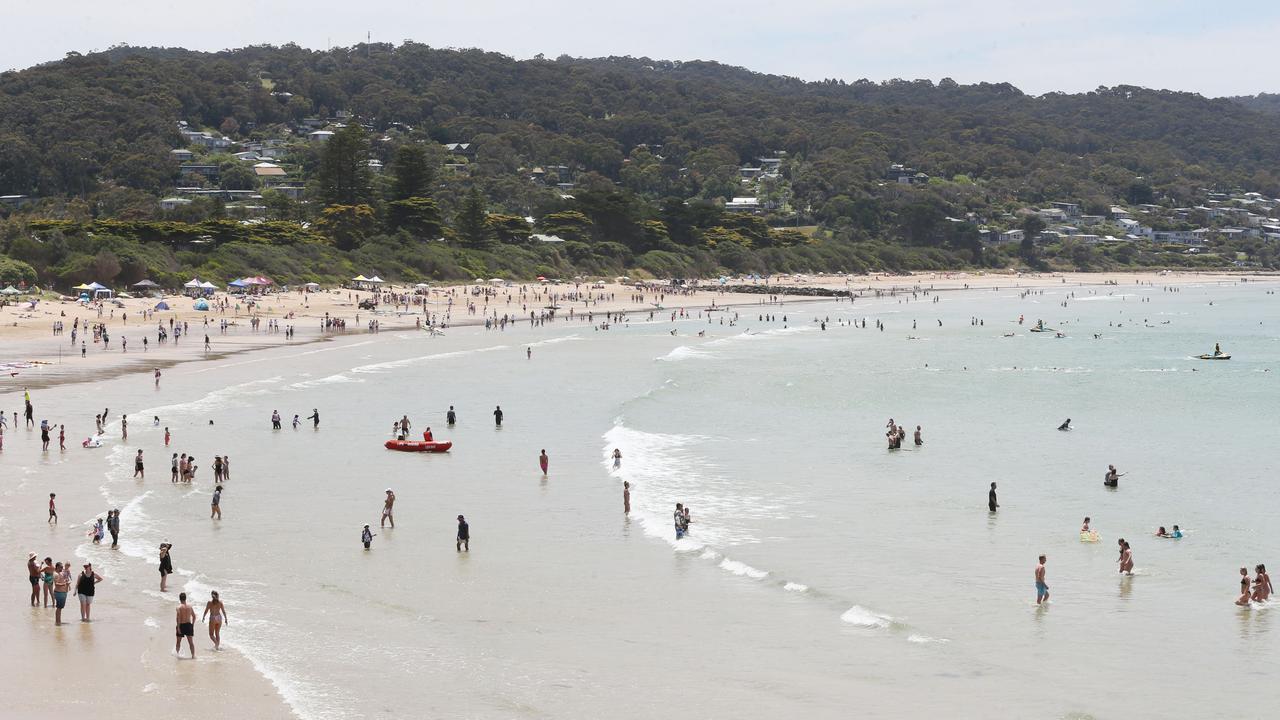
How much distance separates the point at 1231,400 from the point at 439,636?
37.5 meters

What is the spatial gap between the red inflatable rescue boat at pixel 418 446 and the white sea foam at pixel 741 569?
12.1 meters

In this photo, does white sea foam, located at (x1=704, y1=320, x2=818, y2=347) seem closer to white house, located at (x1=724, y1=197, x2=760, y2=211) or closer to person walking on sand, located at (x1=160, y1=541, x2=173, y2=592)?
person walking on sand, located at (x1=160, y1=541, x2=173, y2=592)

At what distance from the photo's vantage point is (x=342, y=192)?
353ft

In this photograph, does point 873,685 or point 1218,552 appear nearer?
point 873,685

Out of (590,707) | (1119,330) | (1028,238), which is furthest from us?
(1028,238)

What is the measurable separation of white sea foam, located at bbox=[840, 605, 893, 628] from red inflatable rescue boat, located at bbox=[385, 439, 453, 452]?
15.4m

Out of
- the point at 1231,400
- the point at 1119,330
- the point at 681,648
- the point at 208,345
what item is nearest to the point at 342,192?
the point at 208,345

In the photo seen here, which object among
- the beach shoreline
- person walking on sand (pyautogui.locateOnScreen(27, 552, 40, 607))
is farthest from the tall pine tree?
person walking on sand (pyautogui.locateOnScreen(27, 552, 40, 607))

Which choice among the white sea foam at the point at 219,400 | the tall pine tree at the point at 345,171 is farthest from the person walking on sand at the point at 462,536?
the tall pine tree at the point at 345,171

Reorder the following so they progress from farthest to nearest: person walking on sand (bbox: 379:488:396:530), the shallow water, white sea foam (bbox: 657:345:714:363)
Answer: white sea foam (bbox: 657:345:714:363), person walking on sand (bbox: 379:488:396:530), the shallow water

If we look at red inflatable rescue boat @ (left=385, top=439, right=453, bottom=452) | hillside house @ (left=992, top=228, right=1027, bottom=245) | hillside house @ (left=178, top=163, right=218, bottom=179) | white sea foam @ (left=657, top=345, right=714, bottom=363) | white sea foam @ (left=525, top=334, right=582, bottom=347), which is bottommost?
red inflatable rescue boat @ (left=385, top=439, right=453, bottom=452)

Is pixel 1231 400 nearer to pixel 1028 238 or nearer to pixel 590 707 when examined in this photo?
pixel 590 707

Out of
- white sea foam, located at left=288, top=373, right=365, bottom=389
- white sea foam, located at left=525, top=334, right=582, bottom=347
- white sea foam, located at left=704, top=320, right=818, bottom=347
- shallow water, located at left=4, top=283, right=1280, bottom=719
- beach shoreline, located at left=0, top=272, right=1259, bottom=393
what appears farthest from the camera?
white sea foam, located at left=704, top=320, right=818, bottom=347

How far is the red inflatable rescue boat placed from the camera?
3183cm
